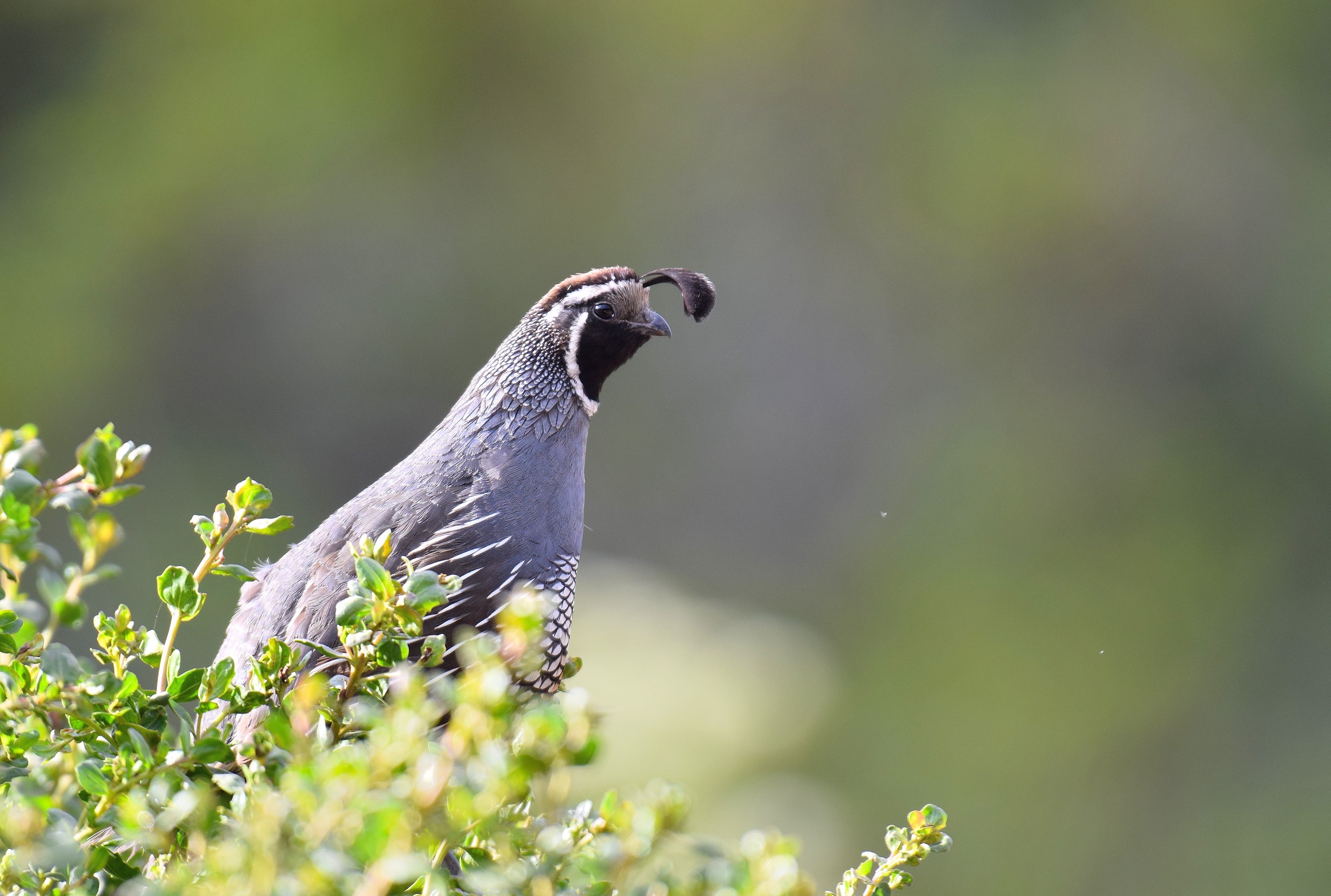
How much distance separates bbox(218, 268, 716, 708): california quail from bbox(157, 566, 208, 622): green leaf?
71cm

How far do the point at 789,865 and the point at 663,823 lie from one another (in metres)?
0.08

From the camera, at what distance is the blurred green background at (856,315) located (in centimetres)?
741

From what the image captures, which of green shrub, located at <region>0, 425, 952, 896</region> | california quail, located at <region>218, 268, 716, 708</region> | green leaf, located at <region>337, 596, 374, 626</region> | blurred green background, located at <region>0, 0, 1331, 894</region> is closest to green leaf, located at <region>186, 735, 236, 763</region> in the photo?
green shrub, located at <region>0, 425, 952, 896</region>

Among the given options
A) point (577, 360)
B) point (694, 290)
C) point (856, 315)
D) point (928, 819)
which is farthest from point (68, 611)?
point (856, 315)

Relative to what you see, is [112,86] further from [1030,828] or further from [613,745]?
[1030,828]

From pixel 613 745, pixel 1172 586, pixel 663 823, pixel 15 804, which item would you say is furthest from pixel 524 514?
pixel 1172 586

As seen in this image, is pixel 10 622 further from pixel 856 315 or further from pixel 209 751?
pixel 856 315

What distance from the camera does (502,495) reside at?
6.41 feet

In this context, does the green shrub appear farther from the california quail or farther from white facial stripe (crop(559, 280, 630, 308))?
white facial stripe (crop(559, 280, 630, 308))

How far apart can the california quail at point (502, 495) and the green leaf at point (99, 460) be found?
0.92m

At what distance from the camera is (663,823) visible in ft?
2.13

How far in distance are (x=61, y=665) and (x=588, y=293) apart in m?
1.52

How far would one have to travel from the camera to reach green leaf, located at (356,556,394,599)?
85cm

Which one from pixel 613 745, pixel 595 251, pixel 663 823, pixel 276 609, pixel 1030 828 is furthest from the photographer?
pixel 595 251
